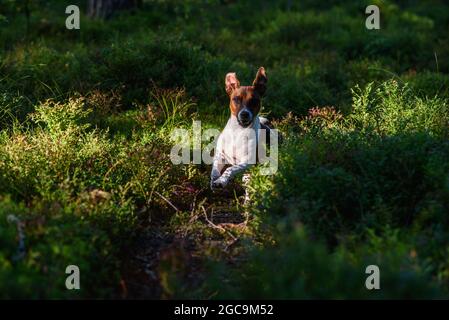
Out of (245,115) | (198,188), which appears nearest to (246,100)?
(245,115)

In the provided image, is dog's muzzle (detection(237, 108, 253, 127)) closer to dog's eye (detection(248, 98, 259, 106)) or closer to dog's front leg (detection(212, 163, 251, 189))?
dog's eye (detection(248, 98, 259, 106))

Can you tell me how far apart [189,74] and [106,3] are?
17.7 ft

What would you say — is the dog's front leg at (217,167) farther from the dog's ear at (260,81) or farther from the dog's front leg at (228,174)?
the dog's ear at (260,81)

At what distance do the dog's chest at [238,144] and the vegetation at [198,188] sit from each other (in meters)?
0.38

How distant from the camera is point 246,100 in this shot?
734 cm

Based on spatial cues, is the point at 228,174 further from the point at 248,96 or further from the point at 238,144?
the point at 248,96

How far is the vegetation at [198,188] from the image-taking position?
456 cm

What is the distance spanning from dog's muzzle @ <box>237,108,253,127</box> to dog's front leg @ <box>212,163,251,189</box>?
48 cm

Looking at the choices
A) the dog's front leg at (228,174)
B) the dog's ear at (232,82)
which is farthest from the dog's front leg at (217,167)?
the dog's ear at (232,82)

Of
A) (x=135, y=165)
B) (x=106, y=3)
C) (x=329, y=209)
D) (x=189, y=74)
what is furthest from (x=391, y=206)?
(x=106, y=3)

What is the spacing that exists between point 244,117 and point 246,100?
0.25 m

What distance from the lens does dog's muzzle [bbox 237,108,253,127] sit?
23.6 ft
